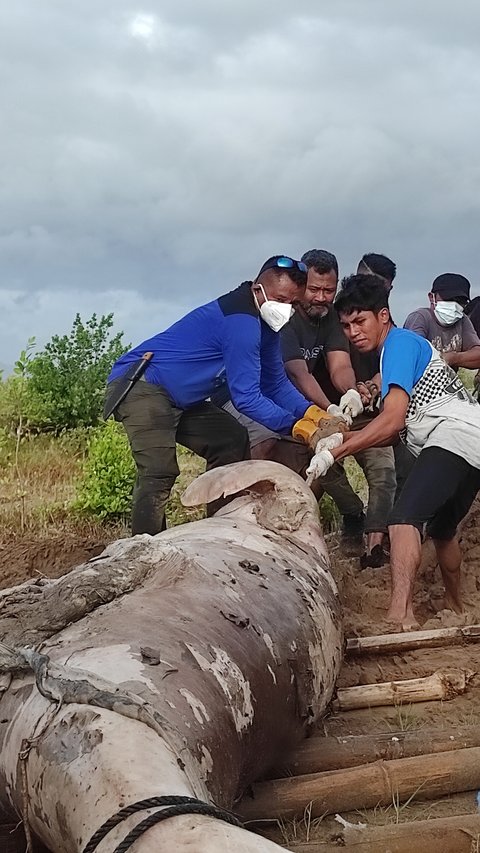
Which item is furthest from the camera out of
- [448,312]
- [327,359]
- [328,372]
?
[448,312]

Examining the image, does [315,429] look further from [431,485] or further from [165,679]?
[165,679]

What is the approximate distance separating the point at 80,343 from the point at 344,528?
5914mm

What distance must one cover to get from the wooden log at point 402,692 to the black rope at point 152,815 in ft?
6.38

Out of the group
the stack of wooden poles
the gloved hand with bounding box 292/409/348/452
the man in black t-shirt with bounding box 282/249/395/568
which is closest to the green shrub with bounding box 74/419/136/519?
the man in black t-shirt with bounding box 282/249/395/568

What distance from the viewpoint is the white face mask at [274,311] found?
5199 millimetres

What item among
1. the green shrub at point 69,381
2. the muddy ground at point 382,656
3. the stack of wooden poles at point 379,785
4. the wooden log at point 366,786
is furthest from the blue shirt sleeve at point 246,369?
the green shrub at point 69,381

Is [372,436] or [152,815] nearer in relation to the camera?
[152,815]

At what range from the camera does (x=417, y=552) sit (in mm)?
4676

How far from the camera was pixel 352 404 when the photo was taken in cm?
556

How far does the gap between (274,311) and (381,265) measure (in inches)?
74.9

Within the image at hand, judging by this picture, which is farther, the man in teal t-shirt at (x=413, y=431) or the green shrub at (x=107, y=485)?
the green shrub at (x=107, y=485)

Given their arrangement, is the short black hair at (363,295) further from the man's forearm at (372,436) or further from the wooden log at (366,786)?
the wooden log at (366,786)

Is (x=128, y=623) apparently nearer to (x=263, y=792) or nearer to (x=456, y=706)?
(x=263, y=792)

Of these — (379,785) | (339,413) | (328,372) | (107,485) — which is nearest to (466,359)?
(328,372)
